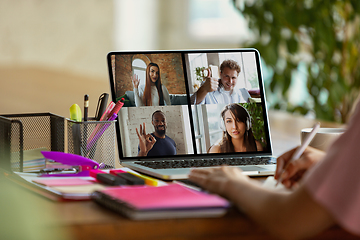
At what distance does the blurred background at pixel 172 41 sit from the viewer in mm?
1976

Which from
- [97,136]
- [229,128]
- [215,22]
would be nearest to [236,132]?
[229,128]

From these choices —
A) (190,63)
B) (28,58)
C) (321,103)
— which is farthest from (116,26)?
(190,63)

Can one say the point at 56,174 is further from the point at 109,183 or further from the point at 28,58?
the point at 28,58

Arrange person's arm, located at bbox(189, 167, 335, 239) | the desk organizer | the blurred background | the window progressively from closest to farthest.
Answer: person's arm, located at bbox(189, 167, 335, 239), the desk organizer, the blurred background, the window

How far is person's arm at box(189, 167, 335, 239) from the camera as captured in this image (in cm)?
38

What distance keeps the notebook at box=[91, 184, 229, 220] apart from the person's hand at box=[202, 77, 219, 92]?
0.45 meters

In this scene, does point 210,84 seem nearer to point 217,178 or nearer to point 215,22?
point 217,178

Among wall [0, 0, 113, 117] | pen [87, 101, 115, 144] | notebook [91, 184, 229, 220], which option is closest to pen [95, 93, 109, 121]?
pen [87, 101, 115, 144]

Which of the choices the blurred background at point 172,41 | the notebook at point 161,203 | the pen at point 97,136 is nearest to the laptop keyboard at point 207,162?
the pen at point 97,136

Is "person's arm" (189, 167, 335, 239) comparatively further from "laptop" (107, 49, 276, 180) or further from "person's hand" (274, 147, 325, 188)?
"laptop" (107, 49, 276, 180)

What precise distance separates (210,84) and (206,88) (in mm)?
16

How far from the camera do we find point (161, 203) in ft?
1.40

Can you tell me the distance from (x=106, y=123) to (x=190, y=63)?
27 cm

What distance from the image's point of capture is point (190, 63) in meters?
0.90
